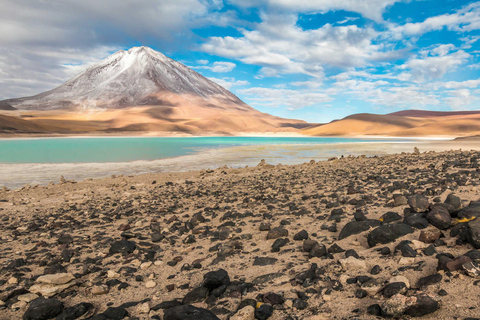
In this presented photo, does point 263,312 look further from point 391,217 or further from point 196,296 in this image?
point 391,217

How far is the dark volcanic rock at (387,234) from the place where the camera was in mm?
3527

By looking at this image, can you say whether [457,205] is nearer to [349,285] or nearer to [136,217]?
[349,285]

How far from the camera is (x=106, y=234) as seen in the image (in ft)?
18.0

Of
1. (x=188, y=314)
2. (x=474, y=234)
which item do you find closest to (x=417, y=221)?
(x=474, y=234)

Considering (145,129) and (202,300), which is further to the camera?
(145,129)

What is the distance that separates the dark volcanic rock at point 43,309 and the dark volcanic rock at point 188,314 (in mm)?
1203

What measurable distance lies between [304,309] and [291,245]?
165cm

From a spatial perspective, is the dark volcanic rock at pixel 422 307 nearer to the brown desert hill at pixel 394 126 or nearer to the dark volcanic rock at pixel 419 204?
the dark volcanic rock at pixel 419 204

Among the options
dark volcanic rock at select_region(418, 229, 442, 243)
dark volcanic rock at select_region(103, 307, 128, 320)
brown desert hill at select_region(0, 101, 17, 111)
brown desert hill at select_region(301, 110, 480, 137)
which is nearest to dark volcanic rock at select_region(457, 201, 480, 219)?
dark volcanic rock at select_region(418, 229, 442, 243)

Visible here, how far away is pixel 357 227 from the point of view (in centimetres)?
415

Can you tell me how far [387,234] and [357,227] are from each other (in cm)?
63

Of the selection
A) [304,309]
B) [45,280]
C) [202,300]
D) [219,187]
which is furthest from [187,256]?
[219,187]

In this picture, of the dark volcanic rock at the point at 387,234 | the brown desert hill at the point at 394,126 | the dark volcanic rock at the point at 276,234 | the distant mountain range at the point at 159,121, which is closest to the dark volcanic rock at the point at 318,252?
the dark volcanic rock at the point at 387,234

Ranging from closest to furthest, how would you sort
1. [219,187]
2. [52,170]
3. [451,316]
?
[451,316]
[219,187]
[52,170]
